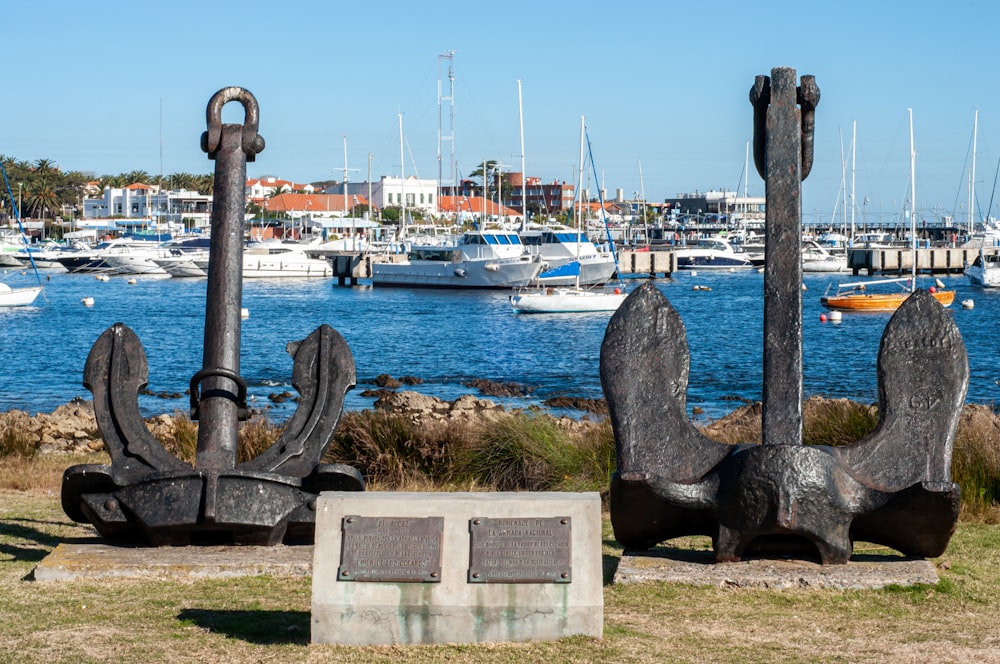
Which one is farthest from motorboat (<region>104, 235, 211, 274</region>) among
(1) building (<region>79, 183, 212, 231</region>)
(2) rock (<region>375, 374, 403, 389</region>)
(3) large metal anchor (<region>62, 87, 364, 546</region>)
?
(3) large metal anchor (<region>62, 87, 364, 546</region>)

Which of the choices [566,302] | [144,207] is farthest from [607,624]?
[144,207]

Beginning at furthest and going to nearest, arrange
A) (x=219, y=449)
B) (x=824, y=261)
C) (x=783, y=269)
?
1. (x=824, y=261)
2. (x=219, y=449)
3. (x=783, y=269)

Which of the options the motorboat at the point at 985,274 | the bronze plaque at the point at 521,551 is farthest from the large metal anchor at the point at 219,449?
the motorboat at the point at 985,274

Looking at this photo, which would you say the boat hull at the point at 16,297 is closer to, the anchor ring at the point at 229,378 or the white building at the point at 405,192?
the anchor ring at the point at 229,378

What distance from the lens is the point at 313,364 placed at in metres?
6.74

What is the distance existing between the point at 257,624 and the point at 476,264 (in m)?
51.7

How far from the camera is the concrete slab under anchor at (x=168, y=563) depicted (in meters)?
6.28

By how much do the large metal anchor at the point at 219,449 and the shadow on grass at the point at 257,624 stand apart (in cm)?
81

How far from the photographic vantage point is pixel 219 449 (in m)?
6.59

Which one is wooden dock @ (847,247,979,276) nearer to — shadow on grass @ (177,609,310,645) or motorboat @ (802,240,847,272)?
motorboat @ (802,240,847,272)

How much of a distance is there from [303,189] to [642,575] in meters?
134

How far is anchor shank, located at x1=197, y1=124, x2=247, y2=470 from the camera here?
6625 mm

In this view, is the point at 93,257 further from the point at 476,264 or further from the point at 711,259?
the point at 711,259

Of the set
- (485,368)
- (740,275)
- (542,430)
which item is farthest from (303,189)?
(542,430)
